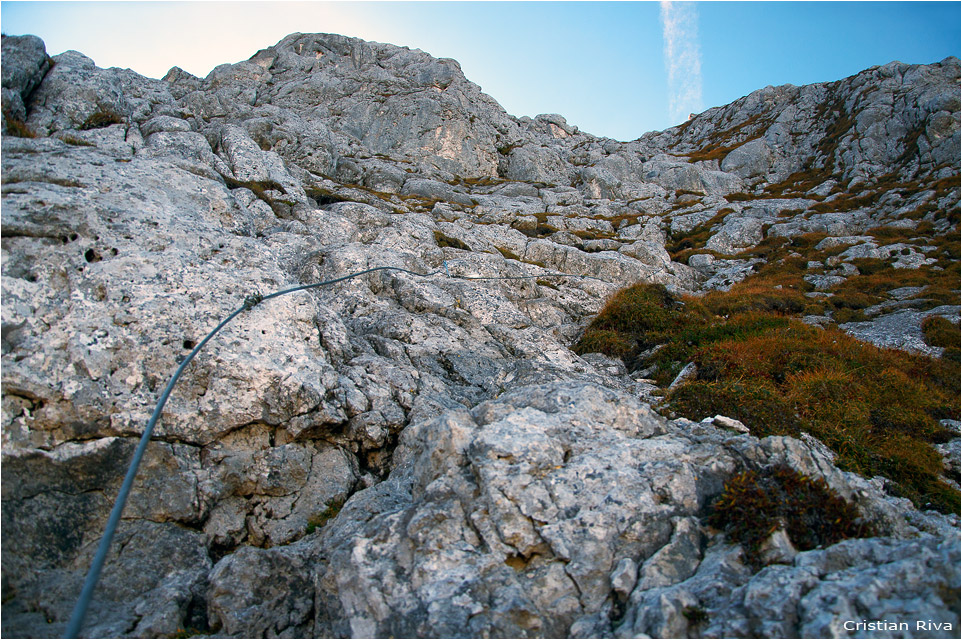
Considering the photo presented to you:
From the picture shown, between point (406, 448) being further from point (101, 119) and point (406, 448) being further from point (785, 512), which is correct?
point (101, 119)

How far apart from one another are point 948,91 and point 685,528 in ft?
304

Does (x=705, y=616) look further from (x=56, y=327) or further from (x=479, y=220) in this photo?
(x=479, y=220)

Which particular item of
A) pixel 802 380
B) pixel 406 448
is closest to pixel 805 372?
pixel 802 380

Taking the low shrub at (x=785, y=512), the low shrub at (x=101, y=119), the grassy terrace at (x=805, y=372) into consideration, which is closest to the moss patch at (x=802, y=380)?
the grassy terrace at (x=805, y=372)

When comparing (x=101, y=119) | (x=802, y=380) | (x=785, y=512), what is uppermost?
(x=101, y=119)

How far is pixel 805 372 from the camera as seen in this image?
45.4 ft

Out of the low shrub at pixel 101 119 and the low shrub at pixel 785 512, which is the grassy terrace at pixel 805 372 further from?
the low shrub at pixel 101 119

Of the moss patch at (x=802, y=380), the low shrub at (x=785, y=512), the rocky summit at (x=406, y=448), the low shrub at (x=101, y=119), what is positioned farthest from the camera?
the low shrub at (x=101, y=119)

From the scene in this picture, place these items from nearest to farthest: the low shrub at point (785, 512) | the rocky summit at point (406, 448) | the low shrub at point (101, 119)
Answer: the rocky summit at point (406, 448) → the low shrub at point (785, 512) → the low shrub at point (101, 119)

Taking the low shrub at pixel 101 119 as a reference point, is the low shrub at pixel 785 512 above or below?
below

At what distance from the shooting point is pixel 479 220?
41625 millimetres

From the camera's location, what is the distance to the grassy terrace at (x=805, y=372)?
10625 millimetres

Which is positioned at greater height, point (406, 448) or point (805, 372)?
point (805, 372)

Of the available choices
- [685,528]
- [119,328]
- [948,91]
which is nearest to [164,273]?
[119,328]
